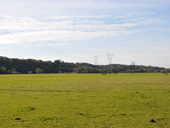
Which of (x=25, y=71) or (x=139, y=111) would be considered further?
(x=25, y=71)

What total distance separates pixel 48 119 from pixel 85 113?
9.65 feet

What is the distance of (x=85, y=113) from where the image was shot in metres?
17.3

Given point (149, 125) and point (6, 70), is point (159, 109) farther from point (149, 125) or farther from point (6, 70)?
point (6, 70)

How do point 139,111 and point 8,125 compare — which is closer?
point 8,125

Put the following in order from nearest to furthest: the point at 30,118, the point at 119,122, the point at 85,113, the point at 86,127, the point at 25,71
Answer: the point at 86,127
the point at 119,122
the point at 30,118
the point at 85,113
the point at 25,71

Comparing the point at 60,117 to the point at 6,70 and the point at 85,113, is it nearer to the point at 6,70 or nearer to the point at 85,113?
the point at 85,113

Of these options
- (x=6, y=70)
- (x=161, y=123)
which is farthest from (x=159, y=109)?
(x=6, y=70)

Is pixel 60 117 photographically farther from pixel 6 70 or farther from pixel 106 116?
pixel 6 70

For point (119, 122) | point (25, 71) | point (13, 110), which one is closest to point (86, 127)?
point (119, 122)

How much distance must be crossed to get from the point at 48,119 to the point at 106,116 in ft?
12.0

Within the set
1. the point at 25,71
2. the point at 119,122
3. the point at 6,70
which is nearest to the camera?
the point at 119,122

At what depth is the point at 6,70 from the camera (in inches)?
6511

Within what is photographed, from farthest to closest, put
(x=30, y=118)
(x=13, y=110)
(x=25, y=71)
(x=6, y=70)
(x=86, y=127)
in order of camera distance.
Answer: (x=25, y=71) < (x=6, y=70) < (x=13, y=110) < (x=30, y=118) < (x=86, y=127)

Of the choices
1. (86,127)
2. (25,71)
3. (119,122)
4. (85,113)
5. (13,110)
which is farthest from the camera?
(25,71)
